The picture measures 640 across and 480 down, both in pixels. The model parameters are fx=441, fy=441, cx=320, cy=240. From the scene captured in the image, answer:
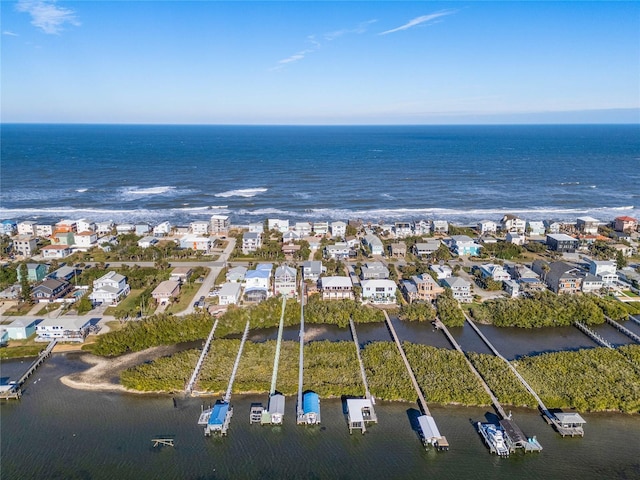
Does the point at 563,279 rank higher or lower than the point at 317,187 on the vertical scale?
lower

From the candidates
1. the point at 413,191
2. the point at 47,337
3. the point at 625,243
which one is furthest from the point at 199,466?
the point at 413,191

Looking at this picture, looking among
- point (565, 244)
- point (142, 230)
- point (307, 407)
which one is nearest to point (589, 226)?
point (565, 244)

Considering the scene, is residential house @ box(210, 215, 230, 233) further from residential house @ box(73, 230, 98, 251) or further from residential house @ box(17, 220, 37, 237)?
residential house @ box(17, 220, 37, 237)

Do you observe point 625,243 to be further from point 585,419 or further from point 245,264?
point 245,264

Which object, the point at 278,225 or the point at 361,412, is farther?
the point at 278,225

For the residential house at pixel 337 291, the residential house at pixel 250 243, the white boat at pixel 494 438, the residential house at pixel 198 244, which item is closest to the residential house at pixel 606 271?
the residential house at pixel 337 291

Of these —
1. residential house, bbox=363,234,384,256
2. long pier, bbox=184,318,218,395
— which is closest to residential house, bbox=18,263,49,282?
Answer: long pier, bbox=184,318,218,395

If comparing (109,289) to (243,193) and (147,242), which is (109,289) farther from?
(243,193)
